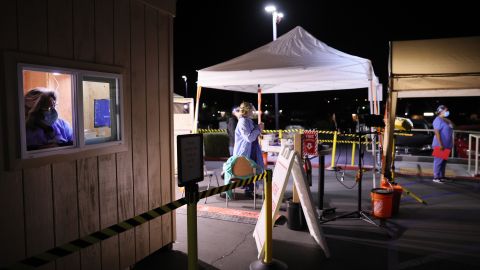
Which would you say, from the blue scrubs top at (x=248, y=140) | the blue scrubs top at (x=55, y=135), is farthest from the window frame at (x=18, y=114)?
the blue scrubs top at (x=248, y=140)

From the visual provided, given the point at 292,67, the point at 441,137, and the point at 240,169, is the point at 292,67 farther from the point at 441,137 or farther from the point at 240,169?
the point at 441,137

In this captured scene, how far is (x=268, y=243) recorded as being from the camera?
4242mm

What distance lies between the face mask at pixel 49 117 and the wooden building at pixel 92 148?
0.20 m

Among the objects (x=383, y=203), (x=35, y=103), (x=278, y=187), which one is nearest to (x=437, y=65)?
(x=383, y=203)

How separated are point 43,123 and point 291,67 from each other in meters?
4.87

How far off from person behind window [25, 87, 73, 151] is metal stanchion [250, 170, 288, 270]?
209 cm

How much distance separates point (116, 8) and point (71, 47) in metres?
0.79

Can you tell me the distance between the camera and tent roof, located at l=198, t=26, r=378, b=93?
7.27m

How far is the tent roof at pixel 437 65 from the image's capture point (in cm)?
605

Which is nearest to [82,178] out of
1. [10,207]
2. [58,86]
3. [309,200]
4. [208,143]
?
[10,207]

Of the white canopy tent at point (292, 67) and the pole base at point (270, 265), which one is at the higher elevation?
the white canopy tent at point (292, 67)

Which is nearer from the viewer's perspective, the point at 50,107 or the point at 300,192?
the point at 50,107

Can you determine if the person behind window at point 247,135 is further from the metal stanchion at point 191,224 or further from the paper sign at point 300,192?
→ the metal stanchion at point 191,224

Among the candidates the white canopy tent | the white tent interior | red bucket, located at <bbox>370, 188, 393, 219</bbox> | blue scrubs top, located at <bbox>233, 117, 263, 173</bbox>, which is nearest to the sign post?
blue scrubs top, located at <bbox>233, 117, 263, 173</bbox>
